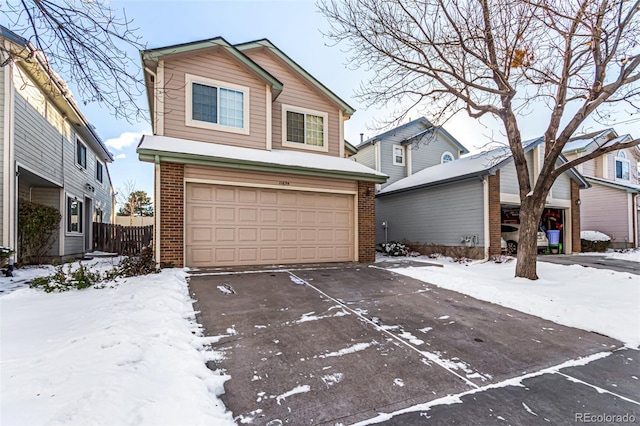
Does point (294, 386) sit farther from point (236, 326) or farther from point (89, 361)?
point (89, 361)

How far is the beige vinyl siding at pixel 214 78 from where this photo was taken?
28.8 ft

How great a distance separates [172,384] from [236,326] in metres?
1.59

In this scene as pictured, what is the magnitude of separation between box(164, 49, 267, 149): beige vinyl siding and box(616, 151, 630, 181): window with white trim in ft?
76.4

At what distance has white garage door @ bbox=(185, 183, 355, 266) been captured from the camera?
8.35m

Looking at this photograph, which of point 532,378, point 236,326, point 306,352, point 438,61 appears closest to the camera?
point 532,378

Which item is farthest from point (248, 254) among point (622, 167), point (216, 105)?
point (622, 167)

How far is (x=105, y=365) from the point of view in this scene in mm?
2830

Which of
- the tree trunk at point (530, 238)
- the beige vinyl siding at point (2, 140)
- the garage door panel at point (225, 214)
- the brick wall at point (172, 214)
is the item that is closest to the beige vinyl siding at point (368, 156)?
the tree trunk at point (530, 238)

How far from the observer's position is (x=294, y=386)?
117 inches

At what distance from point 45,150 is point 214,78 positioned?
597cm

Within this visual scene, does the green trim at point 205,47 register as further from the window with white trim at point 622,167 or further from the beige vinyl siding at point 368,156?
the window with white trim at point 622,167

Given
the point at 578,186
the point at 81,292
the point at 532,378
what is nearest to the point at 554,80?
the point at 532,378

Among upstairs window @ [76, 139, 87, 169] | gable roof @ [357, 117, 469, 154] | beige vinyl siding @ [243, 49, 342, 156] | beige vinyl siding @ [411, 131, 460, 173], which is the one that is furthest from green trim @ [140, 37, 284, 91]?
beige vinyl siding @ [411, 131, 460, 173]

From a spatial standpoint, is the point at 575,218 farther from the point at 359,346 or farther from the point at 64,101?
the point at 64,101
